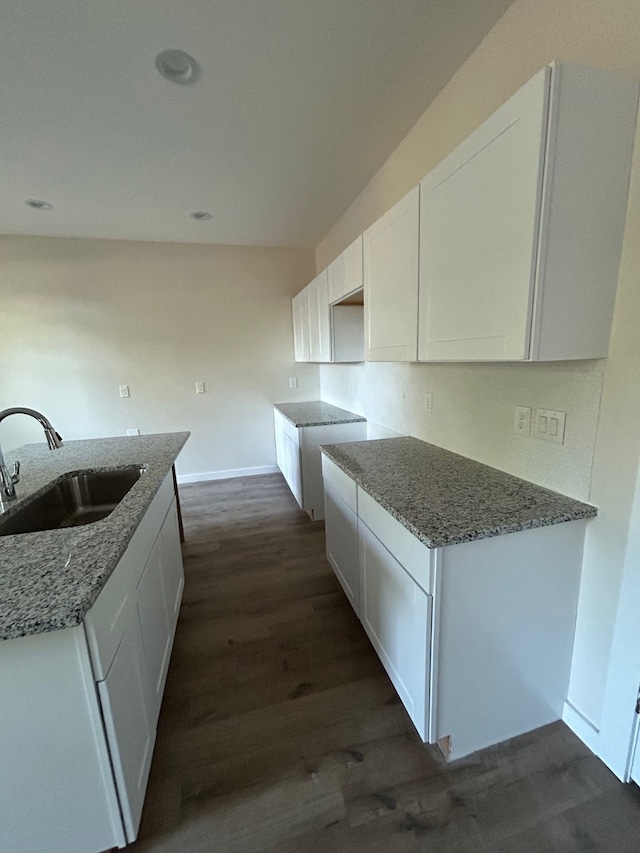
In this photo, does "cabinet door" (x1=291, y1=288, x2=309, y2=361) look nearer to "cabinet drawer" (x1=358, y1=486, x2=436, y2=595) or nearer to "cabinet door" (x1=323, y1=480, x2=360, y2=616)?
"cabinet door" (x1=323, y1=480, x2=360, y2=616)

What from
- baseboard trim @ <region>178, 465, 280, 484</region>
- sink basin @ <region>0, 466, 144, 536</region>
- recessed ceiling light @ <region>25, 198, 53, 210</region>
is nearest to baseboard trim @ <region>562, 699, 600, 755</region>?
sink basin @ <region>0, 466, 144, 536</region>

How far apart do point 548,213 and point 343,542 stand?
164cm

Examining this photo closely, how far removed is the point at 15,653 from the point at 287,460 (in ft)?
9.20

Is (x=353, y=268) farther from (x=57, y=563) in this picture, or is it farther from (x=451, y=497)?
(x=57, y=563)

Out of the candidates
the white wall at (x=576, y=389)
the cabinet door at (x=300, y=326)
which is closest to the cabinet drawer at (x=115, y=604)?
the white wall at (x=576, y=389)

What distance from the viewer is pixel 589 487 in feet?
3.83

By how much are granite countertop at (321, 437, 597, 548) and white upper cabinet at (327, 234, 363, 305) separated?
1064 millimetres

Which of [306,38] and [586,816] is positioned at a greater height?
[306,38]

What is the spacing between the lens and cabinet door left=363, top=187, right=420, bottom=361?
149cm

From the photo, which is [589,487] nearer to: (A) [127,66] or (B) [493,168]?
(B) [493,168]

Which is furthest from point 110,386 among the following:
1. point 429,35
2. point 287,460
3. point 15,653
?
point 429,35

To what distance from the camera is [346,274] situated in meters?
2.22

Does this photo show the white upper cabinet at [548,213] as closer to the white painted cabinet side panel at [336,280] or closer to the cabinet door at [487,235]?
the cabinet door at [487,235]

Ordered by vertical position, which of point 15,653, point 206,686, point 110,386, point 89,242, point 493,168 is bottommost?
point 206,686
